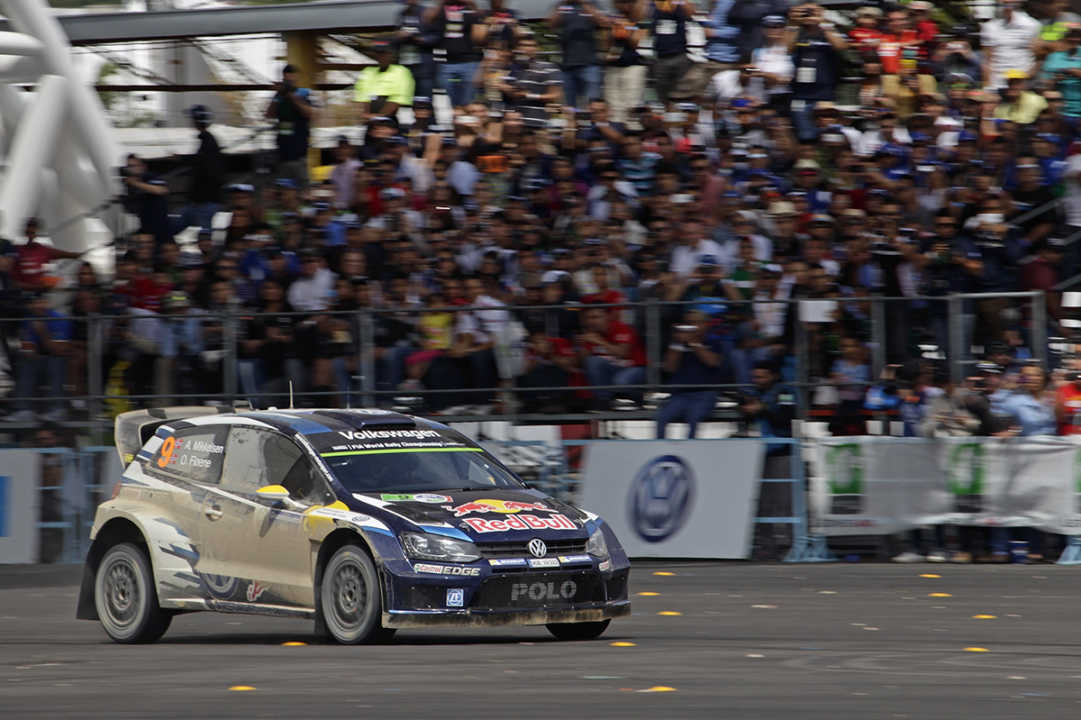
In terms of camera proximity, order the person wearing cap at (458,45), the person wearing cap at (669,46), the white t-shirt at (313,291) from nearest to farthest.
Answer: the white t-shirt at (313,291) → the person wearing cap at (669,46) → the person wearing cap at (458,45)

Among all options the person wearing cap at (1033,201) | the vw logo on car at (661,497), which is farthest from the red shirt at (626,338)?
the person wearing cap at (1033,201)

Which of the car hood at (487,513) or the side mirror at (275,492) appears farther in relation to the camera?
the side mirror at (275,492)

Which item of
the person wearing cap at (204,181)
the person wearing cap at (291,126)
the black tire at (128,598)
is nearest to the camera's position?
the black tire at (128,598)

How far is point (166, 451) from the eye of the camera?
12578mm

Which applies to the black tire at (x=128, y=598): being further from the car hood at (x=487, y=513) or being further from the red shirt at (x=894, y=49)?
the red shirt at (x=894, y=49)

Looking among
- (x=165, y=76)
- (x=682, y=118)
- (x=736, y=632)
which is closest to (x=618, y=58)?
(x=682, y=118)

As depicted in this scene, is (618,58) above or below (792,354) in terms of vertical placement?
above

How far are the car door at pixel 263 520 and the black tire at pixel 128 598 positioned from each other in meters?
0.69

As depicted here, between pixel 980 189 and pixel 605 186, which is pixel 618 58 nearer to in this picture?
pixel 605 186

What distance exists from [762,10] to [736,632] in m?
9.43

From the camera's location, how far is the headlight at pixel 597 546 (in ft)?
36.8

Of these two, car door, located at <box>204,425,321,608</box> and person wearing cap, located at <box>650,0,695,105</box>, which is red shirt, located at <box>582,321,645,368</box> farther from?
car door, located at <box>204,425,321,608</box>

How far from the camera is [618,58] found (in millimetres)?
19594

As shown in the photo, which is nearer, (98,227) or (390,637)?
(390,637)
